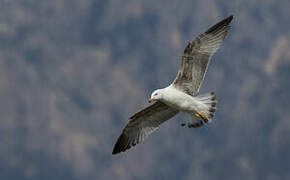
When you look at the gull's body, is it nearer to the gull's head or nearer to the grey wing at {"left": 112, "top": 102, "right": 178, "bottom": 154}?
the gull's head

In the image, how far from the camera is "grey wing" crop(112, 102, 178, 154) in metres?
12.7

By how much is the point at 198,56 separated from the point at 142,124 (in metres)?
2.09

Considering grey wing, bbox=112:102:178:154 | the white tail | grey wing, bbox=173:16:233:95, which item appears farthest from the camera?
grey wing, bbox=112:102:178:154

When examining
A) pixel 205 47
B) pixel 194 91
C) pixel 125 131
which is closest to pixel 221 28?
pixel 205 47

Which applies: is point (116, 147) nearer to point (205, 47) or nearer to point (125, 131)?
point (125, 131)

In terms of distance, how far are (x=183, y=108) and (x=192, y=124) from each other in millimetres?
482

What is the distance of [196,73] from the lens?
12.0 m

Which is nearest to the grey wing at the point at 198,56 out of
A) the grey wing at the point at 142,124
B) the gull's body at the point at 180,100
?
the gull's body at the point at 180,100

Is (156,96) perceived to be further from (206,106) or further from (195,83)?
(206,106)

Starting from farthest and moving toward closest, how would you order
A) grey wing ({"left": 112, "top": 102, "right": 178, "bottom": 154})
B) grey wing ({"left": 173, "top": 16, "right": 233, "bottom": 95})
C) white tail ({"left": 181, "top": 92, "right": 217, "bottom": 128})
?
grey wing ({"left": 112, "top": 102, "right": 178, "bottom": 154}) → white tail ({"left": 181, "top": 92, "right": 217, "bottom": 128}) → grey wing ({"left": 173, "top": 16, "right": 233, "bottom": 95})

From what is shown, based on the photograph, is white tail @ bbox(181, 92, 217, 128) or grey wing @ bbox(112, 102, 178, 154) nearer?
white tail @ bbox(181, 92, 217, 128)

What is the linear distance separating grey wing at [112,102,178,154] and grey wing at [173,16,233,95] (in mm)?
845

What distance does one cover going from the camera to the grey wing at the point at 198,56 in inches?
467

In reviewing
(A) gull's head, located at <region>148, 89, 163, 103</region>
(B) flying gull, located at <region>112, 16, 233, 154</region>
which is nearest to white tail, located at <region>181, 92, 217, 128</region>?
(B) flying gull, located at <region>112, 16, 233, 154</region>
